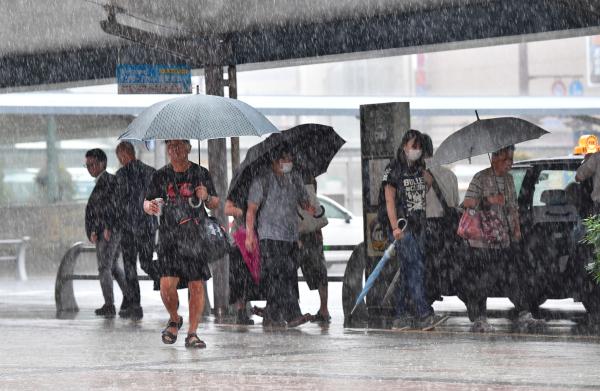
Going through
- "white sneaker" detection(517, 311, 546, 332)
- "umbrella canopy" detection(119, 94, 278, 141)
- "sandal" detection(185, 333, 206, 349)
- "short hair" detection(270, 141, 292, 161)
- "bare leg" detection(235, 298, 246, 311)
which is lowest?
"white sneaker" detection(517, 311, 546, 332)

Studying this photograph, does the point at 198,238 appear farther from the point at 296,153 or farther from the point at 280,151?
the point at 296,153

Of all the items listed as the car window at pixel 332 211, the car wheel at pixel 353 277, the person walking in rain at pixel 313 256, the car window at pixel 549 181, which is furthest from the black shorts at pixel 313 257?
the car window at pixel 332 211

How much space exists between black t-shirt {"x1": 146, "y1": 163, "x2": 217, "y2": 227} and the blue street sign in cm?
457

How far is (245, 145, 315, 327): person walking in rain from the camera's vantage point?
11.8 meters

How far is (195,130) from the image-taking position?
396 inches

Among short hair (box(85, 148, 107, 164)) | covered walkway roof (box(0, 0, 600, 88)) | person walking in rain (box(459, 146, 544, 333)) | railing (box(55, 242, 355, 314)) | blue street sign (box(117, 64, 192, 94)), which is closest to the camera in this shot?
person walking in rain (box(459, 146, 544, 333))

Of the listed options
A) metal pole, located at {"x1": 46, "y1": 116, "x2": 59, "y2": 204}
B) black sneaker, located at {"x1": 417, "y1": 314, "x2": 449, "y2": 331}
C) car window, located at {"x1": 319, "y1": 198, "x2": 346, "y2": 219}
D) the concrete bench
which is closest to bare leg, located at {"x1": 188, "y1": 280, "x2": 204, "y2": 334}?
black sneaker, located at {"x1": 417, "y1": 314, "x2": 449, "y2": 331}

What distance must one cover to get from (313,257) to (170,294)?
2.89 meters

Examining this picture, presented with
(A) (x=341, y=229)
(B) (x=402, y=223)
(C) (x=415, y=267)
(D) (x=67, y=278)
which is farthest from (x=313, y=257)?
(A) (x=341, y=229)

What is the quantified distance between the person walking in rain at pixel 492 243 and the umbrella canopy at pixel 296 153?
6.17 ft

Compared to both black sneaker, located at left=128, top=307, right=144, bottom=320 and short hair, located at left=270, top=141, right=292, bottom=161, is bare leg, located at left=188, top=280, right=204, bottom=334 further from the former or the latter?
black sneaker, located at left=128, top=307, right=144, bottom=320

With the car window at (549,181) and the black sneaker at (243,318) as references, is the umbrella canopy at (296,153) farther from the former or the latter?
the car window at (549,181)

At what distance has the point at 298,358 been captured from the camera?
356 inches

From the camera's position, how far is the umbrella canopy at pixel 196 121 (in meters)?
9.92
